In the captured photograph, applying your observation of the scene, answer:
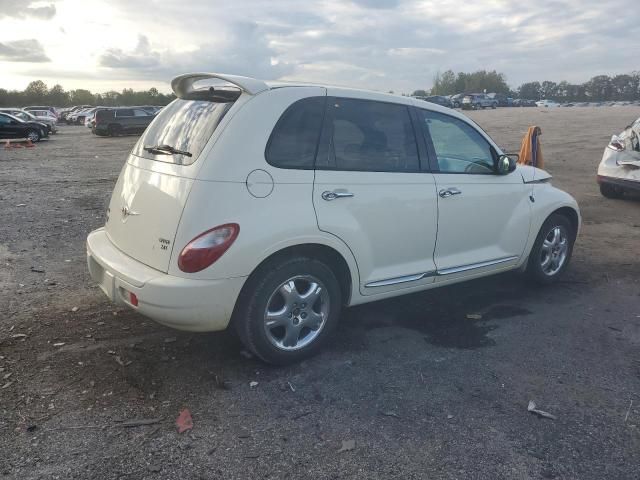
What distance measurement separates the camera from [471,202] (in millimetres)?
4691

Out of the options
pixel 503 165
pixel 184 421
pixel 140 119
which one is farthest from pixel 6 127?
pixel 184 421

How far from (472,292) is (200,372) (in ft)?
9.54

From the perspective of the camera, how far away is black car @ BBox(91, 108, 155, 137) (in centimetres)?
3134

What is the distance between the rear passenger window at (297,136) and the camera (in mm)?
3701

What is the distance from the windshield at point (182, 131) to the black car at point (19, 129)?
26.4m

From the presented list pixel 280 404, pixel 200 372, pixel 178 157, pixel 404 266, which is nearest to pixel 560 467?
pixel 280 404

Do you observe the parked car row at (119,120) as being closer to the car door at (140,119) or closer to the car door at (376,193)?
the car door at (140,119)

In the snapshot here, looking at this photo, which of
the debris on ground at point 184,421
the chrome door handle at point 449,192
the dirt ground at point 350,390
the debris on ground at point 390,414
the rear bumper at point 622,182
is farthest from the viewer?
the rear bumper at point 622,182

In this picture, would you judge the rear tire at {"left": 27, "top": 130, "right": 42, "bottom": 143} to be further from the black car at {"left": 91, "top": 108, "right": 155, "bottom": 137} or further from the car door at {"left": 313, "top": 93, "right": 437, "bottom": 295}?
the car door at {"left": 313, "top": 93, "right": 437, "bottom": 295}

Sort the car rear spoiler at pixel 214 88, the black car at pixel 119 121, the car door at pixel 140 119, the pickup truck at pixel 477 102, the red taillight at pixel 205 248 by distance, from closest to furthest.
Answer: the red taillight at pixel 205 248 → the car rear spoiler at pixel 214 88 → the black car at pixel 119 121 → the car door at pixel 140 119 → the pickup truck at pixel 477 102

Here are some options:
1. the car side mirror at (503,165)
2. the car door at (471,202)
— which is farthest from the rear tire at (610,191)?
the car side mirror at (503,165)

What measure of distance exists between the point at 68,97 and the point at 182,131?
89328 mm

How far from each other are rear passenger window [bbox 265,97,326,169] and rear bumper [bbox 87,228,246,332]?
845mm

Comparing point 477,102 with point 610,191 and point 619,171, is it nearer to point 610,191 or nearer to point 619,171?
point 610,191
